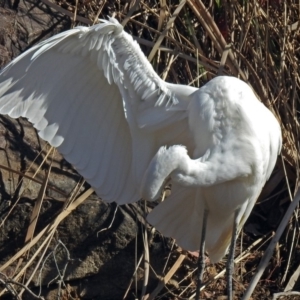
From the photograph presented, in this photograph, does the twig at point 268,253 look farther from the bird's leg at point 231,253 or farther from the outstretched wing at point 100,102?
the outstretched wing at point 100,102

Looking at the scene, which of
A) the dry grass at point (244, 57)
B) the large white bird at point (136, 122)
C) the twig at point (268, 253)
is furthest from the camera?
the dry grass at point (244, 57)

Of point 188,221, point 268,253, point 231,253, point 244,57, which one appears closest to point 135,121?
point 188,221

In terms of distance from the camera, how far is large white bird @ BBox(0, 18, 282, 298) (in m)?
3.19

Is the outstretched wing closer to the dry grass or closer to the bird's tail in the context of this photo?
the bird's tail

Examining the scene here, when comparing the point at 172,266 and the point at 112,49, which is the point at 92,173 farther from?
the point at 172,266

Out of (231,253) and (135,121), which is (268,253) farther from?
(135,121)

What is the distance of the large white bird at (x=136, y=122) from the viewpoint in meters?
3.19

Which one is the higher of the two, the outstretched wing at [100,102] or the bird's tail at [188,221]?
the outstretched wing at [100,102]

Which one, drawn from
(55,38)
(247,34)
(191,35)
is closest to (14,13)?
(191,35)

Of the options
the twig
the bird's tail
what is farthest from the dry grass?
the twig

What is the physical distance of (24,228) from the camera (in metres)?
4.09

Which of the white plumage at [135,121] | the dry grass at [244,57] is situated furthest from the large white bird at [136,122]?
the dry grass at [244,57]

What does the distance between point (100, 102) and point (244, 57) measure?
1.00 metres

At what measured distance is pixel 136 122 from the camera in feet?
11.3
